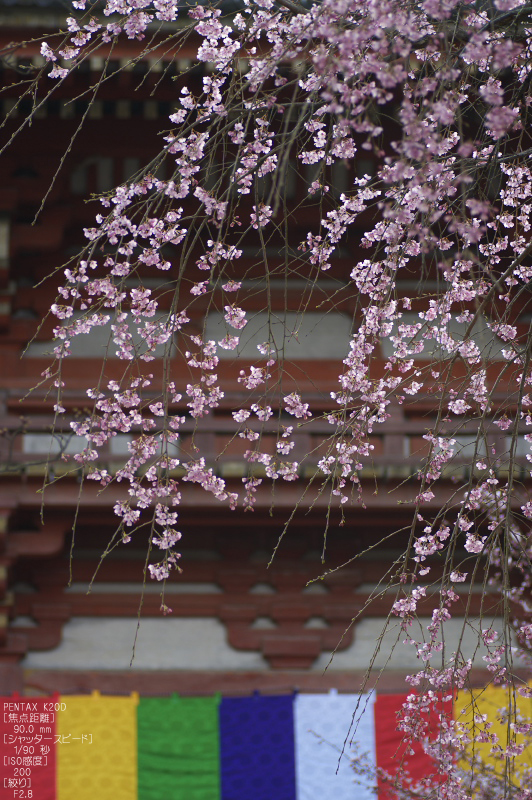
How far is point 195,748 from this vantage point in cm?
627

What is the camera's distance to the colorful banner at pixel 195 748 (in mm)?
6184

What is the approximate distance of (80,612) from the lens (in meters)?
6.89

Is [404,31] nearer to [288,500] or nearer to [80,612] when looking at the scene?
[288,500]

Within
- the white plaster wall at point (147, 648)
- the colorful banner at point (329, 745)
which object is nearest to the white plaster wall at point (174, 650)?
the white plaster wall at point (147, 648)

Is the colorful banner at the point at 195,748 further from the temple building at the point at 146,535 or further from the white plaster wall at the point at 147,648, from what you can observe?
the white plaster wall at the point at 147,648

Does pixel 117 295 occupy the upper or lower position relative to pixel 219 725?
upper

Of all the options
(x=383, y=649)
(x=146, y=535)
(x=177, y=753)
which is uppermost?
(x=146, y=535)

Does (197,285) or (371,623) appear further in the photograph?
(371,623)

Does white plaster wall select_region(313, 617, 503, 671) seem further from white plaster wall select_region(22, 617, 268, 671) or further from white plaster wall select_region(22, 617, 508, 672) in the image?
white plaster wall select_region(22, 617, 268, 671)

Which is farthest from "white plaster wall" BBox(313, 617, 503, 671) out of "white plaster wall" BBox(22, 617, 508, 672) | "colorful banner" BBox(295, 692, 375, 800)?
"colorful banner" BBox(295, 692, 375, 800)

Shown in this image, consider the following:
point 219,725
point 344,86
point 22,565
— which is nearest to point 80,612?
point 22,565

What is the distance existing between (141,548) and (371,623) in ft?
5.64

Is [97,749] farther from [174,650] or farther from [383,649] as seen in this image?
[383,649]

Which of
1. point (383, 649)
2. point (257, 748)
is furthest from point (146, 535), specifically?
point (383, 649)
